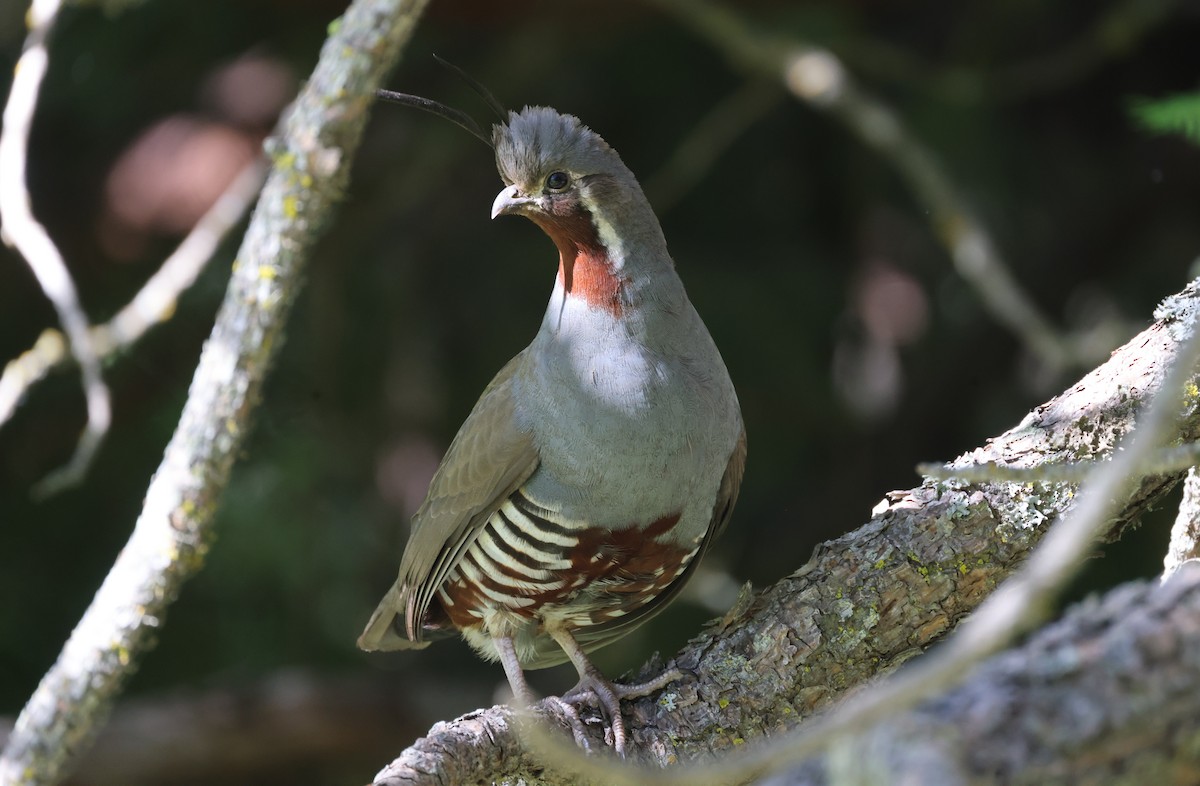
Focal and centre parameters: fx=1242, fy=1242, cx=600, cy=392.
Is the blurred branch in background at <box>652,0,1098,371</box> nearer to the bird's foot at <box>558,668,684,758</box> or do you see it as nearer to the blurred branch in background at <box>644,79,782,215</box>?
the blurred branch in background at <box>644,79,782,215</box>

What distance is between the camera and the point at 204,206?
5.79 m

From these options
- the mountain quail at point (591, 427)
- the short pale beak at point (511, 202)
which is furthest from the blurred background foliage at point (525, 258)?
the short pale beak at point (511, 202)

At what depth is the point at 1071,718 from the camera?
1.43 meters

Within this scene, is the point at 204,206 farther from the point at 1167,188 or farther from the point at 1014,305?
the point at 1167,188

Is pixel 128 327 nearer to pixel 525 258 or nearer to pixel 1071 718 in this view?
pixel 525 258

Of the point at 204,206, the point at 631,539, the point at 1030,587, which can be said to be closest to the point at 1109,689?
the point at 1030,587

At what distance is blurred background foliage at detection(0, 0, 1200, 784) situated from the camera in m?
5.58

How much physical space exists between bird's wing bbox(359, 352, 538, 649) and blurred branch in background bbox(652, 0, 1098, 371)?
2062 millimetres

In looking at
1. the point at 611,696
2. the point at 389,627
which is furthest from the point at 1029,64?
the point at 611,696

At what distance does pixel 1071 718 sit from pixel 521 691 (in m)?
2.16

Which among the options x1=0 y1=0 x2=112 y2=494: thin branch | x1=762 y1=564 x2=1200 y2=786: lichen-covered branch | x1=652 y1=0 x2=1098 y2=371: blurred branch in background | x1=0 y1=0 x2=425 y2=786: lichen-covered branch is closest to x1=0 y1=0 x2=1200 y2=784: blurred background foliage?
x1=652 y1=0 x2=1098 y2=371: blurred branch in background

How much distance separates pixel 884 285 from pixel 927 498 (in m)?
3.80

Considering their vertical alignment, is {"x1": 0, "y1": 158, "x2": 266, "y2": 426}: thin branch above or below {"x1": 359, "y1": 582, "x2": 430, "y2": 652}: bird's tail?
above

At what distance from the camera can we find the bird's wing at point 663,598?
11.2 feet
